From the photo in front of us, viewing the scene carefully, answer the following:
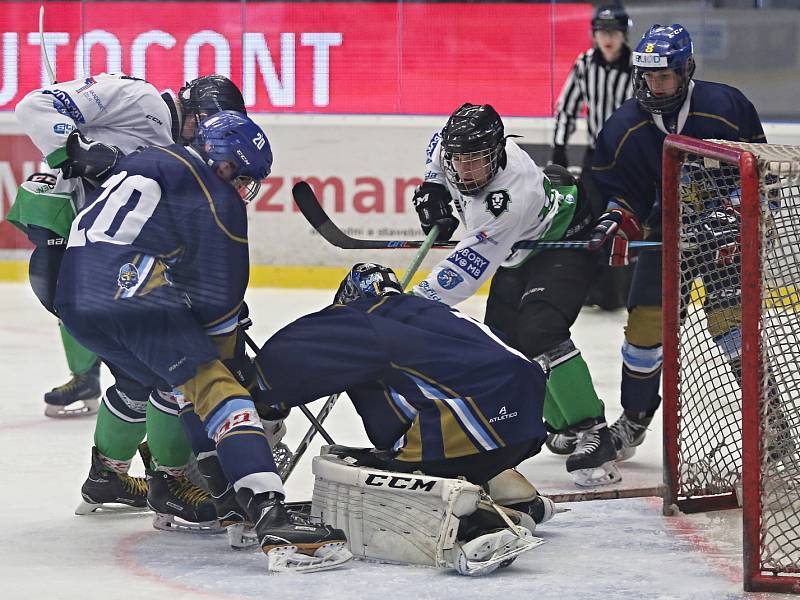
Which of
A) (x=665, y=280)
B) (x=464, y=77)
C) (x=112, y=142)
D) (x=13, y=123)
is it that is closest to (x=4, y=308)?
(x=13, y=123)

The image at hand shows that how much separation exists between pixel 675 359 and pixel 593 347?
218 cm

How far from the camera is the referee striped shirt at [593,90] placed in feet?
19.8

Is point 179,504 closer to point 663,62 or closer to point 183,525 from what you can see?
point 183,525

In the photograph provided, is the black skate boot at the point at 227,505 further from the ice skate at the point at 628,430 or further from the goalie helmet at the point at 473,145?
the ice skate at the point at 628,430

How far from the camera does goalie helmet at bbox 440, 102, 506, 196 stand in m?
→ 3.51

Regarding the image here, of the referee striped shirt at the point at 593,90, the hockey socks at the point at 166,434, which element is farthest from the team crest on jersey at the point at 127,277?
the referee striped shirt at the point at 593,90

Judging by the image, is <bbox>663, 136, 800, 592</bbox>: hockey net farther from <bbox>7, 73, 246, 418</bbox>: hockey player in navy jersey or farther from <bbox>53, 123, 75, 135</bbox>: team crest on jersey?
<bbox>53, 123, 75, 135</bbox>: team crest on jersey

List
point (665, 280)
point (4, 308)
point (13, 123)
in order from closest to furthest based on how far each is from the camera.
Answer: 1. point (665, 280)
2. point (4, 308)
3. point (13, 123)

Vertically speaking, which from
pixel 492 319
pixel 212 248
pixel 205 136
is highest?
Answer: pixel 205 136

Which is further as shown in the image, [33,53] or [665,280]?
[33,53]

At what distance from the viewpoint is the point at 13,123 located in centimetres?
678

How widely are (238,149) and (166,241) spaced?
227 millimetres

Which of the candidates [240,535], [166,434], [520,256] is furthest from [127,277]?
[520,256]

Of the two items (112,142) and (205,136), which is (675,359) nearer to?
(205,136)
